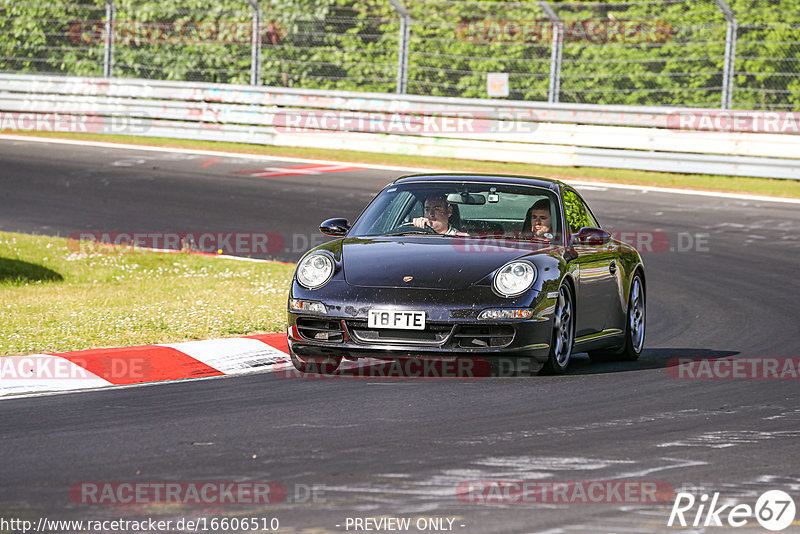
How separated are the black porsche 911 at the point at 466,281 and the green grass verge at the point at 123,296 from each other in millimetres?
1433

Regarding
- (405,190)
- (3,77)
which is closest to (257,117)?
(3,77)

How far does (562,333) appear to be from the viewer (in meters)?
8.86

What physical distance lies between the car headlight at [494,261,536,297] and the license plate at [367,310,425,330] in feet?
1.71

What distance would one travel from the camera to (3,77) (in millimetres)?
27422

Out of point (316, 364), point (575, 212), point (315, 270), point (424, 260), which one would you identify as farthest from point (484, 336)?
point (575, 212)

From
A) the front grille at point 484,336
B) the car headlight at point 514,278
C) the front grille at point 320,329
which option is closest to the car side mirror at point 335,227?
the front grille at point 320,329

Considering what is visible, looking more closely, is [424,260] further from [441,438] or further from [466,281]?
[441,438]

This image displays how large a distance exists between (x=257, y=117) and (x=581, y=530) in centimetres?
2130

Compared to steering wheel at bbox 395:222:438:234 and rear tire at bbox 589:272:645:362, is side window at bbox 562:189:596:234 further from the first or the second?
steering wheel at bbox 395:222:438:234

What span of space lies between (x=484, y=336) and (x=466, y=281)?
354mm

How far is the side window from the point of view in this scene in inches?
385

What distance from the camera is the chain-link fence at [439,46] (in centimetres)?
2194

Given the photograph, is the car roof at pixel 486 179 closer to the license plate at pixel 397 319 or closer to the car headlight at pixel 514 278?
the car headlight at pixel 514 278

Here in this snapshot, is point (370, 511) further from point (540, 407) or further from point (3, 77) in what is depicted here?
point (3, 77)
